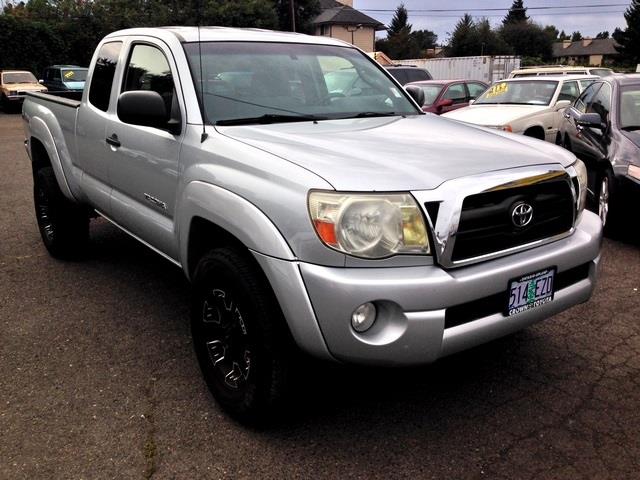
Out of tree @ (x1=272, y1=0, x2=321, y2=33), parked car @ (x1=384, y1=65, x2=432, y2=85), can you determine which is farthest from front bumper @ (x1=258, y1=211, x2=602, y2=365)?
tree @ (x1=272, y1=0, x2=321, y2=33)

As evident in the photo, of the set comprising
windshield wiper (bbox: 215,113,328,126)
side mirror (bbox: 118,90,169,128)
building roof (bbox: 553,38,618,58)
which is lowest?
windshield wiper (bbox: 215,113,328,126)

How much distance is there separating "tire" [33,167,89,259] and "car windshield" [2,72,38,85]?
21.9 m

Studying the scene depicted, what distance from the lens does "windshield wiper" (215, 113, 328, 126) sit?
125 inches

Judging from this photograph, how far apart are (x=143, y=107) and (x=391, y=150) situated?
4.29 feet

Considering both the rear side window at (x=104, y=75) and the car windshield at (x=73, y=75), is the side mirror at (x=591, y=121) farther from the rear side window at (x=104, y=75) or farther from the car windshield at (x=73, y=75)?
the car windshield at (x=73, y=75)

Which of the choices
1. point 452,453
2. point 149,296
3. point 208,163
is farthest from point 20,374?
point 452,453

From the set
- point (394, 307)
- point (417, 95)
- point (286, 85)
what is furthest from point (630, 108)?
point (394, 307)

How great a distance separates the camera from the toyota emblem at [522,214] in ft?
8.46

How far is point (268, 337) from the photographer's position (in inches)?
98.5

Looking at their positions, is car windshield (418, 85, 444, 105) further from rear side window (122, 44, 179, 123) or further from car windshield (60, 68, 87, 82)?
car windshield (60, 68, 87, 82)

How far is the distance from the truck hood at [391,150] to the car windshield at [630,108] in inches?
123

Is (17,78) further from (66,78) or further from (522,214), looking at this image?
(522,214)

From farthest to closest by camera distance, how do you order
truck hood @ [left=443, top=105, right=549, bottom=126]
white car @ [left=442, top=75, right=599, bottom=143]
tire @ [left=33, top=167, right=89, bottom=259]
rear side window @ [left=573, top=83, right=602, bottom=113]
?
white car @ [left=442, top=75, right=599, bottom=143]
truck hood @ [left=443, top=105, right=549, bottom=126]
rear side window @ [left=573, top=83, right=602, bottom=113]
tire @ [left=33, top=167, right=89, bottom=259]

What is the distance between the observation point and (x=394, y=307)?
7.65ft
